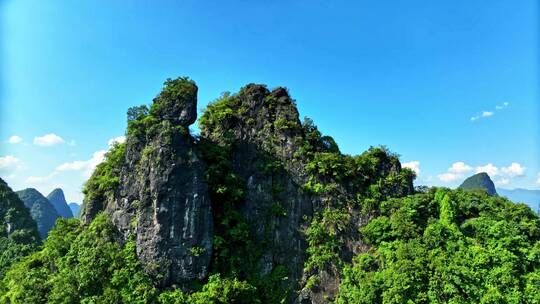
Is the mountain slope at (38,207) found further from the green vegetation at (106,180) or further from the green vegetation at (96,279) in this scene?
the green vegetation at (96,279)

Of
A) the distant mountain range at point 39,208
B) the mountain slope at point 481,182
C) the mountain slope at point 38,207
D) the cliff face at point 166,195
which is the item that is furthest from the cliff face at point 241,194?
the mountain slope at point 38,207

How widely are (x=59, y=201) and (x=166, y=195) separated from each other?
120797 millimetres

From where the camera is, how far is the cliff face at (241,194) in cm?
1941

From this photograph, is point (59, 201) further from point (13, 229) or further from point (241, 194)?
point (241, 194)

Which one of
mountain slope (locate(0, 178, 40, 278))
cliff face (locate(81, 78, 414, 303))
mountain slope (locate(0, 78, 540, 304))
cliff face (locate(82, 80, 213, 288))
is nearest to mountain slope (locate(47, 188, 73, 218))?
mountain slope (locate(0, 178, 40, 278))

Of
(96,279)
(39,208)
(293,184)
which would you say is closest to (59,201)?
(39,208)

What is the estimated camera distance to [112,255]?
18.9 meters

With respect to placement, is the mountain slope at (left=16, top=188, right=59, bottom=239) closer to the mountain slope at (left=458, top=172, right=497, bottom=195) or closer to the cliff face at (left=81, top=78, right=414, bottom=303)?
the cliff face at (left=81, top=78, right=414, bottom=303)

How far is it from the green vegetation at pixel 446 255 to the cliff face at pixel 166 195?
8.84 meters

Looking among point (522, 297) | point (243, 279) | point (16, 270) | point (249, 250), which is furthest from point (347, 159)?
point (16, 270)

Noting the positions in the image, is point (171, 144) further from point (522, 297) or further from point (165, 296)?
point (522, 297)

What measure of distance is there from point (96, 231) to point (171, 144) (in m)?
6.69

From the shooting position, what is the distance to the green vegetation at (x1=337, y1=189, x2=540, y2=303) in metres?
17.4

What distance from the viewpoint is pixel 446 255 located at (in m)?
18.4
